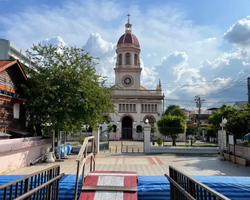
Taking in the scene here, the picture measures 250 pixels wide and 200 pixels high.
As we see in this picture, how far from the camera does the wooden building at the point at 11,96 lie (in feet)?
40.2

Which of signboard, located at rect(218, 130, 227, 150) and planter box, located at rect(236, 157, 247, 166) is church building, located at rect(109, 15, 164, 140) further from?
planter box, located at rect(236, 157, 247, 166)

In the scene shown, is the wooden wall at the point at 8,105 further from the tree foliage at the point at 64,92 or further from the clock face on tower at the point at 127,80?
the clock face on tower at the point at 127,80

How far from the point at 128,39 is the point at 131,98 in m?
12.0

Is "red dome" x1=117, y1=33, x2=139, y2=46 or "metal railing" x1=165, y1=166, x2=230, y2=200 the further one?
"red dome" x1=117, y1=33, x2=139, y2=46

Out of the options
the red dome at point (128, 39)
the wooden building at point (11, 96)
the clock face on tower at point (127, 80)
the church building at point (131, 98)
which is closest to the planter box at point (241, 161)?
the wooden building at point (11, 96)

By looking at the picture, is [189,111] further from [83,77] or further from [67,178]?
[67,178]

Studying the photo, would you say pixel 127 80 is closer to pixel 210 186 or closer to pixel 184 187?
pixel 210 186

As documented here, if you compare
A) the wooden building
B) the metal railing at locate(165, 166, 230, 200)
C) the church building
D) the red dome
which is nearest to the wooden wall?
the wooden building

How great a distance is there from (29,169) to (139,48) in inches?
1464

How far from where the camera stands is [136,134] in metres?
38.1

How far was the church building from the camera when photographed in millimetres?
39688

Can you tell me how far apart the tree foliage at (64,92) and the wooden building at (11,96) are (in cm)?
65

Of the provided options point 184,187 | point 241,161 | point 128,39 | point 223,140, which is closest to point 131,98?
point 128,39

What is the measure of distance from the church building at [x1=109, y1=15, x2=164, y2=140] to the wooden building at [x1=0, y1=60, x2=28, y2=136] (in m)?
24.0
